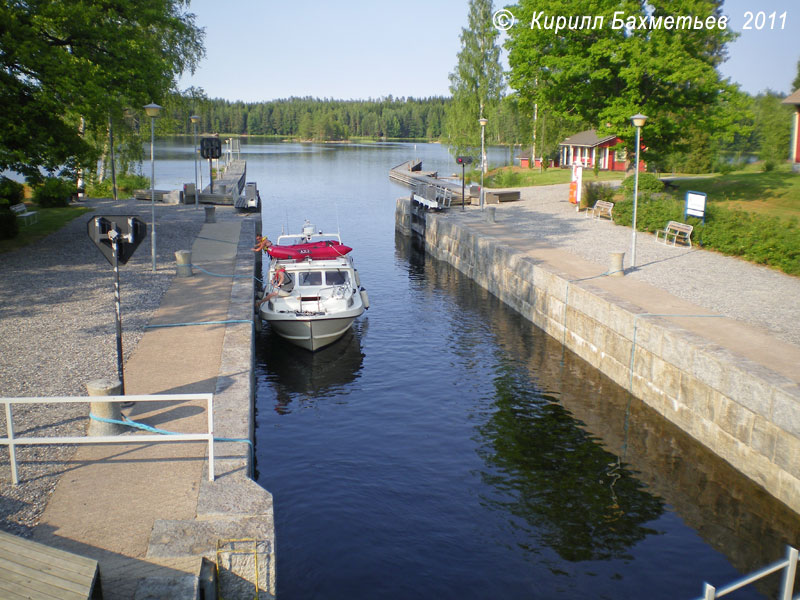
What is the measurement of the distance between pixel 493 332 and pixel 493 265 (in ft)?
15.5

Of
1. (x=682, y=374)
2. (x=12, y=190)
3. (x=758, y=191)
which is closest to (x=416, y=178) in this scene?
(x=758, y=191)

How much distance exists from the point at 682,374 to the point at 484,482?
15.5ft

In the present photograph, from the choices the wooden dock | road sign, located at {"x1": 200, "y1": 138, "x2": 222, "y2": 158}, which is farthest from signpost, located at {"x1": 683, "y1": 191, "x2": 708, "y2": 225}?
road sign, located at {"x1": 200, "y1": 138, "x2": 222, "y2": 158}

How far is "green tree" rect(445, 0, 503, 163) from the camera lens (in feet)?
213

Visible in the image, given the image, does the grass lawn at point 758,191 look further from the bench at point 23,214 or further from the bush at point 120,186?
the bush at point 120,186

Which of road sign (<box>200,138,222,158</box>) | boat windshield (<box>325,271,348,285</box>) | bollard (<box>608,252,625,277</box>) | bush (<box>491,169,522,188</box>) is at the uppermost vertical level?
road sign (<box>200,138,222,158</box>)

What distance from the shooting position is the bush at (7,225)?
971 inches

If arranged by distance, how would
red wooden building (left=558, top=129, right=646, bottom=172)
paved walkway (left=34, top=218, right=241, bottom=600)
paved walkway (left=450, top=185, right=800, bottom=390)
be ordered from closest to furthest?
paved walkway (left=34, top=218, right=241, bottom=600) < paved walkway (left=450, top=185, right=800, bottom=390) < red wooden building (left=558, top=129, right=646, bottom=172)

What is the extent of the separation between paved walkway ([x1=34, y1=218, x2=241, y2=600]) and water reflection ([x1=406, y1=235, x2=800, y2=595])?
5080 millimetres

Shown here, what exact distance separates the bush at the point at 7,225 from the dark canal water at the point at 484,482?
38.5 ft

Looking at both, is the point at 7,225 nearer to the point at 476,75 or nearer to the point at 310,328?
the point at 310,328

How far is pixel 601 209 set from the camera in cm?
Answer: 3244

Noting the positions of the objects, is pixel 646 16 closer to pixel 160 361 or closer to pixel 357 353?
pixel 357 353

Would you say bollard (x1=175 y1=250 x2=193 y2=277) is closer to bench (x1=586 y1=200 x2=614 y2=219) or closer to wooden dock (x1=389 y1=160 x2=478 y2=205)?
bench (x1=586 y1=200 x2=614 y2=219)
